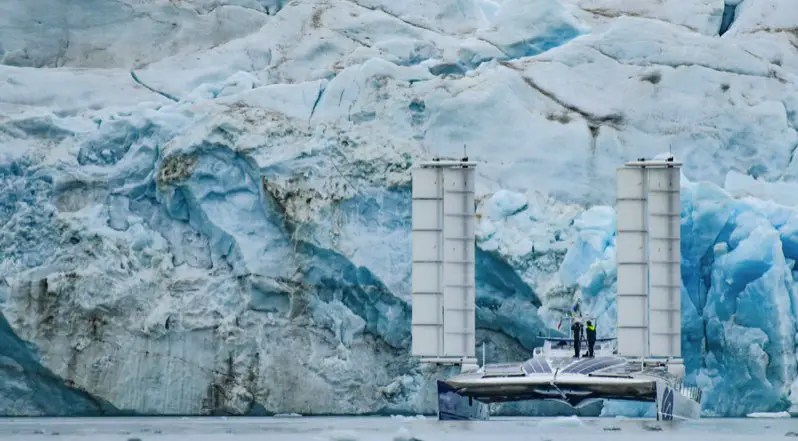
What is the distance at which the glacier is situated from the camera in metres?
34.3

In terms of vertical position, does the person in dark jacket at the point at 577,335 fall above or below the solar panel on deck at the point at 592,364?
above

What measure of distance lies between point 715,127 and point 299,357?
836cm

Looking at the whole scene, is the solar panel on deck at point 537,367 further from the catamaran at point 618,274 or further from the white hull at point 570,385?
the catamaran at point 618,274

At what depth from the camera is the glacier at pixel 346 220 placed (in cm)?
3428

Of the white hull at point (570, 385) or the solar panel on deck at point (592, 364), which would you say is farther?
the solar panel on deck at point (592, 364)

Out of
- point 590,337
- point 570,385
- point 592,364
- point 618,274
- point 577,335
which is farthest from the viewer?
point 590,337

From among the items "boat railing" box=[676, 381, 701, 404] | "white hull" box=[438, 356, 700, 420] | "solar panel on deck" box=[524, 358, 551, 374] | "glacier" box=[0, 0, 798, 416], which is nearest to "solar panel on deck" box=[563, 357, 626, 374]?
"white hull" box=[438, 356, 700, 420]

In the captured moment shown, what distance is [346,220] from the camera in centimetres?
3553

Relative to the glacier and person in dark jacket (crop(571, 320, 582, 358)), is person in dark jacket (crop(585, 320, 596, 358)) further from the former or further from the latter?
the glacier

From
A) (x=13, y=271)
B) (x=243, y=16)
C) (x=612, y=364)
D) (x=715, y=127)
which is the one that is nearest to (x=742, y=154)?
(x=715, y=127)

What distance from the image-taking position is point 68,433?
28922mm

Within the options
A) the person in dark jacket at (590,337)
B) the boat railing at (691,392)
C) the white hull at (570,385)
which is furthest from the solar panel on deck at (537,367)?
the boat railing at (691,392)

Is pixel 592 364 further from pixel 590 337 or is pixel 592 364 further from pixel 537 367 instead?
pixel 590 337

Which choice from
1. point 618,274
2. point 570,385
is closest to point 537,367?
point 570,385
